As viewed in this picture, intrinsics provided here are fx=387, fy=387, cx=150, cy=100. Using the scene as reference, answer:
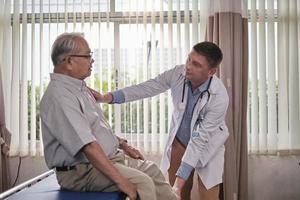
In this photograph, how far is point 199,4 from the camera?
3.36 metres

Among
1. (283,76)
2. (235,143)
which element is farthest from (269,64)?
(235,143)

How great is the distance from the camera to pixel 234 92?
3.21 m

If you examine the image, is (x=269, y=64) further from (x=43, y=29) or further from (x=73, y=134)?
(x=73, y=134)

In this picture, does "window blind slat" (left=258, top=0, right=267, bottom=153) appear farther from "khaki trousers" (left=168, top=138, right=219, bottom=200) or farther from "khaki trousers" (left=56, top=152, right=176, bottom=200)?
"khaki trousers" (left=56, top=152, right=176, bottom=200)

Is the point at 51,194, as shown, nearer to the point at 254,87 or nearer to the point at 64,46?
the point at 64,46

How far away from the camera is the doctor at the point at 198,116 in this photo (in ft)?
7.24

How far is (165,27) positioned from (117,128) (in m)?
0.97

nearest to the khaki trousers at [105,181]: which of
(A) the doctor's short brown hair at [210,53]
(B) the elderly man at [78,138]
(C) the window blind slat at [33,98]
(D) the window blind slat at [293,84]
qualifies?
(B) the elderly man at [78,138]

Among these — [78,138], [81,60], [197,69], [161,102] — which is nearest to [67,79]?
[81,60]

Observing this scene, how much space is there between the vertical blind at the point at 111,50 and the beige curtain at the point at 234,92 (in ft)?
0.63

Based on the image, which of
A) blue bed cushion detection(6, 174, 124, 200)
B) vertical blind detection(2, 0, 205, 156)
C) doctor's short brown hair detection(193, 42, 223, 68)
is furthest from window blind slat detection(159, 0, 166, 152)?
blue bed cushion detection(6, 174, 124, 200)

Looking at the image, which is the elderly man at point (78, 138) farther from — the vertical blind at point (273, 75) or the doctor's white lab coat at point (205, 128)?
the vertical blind at point (273, 75)

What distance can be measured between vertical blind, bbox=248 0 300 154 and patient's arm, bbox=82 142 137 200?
1.97m

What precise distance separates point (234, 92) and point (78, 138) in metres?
1.92
